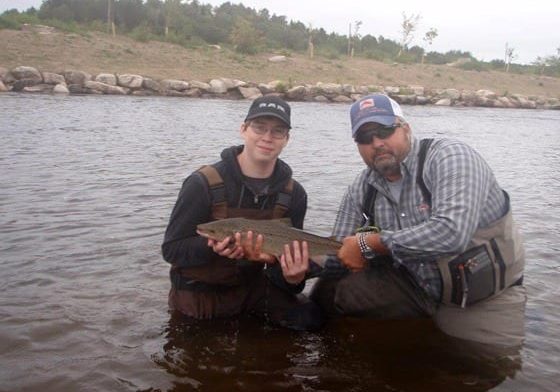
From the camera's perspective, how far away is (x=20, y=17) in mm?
44969

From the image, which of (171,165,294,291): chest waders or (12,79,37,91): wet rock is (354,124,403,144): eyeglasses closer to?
(171,165,294,291): chest waders

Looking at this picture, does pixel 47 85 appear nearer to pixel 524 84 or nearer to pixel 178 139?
pixel 178 139

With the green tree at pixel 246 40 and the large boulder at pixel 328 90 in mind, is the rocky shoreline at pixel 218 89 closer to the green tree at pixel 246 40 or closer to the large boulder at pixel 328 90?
the large boulder at pixel 328 90

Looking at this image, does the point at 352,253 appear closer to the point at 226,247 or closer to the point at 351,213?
the point at 351,213

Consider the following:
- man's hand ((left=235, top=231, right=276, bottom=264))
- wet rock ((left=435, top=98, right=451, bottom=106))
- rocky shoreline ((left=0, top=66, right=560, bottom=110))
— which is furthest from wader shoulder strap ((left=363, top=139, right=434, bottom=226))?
wet rock ((left=435, top=98, right=451, bottom=106))

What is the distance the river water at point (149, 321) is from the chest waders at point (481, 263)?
583mm

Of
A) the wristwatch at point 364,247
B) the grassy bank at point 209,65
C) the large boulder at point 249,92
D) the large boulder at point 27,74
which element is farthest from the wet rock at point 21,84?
the wristwatch at point 364,247

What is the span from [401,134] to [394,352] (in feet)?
6.02

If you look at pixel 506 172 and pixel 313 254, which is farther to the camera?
pixel 506 172

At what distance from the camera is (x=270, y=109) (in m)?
4.55

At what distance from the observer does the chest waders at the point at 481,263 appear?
4.21 metres

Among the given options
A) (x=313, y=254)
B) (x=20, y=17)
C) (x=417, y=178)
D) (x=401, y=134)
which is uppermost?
(x=20, y=17)

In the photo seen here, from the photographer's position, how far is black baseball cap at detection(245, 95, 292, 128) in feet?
14.9

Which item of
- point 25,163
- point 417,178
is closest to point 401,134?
point 417,178
